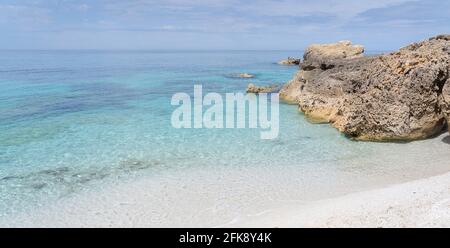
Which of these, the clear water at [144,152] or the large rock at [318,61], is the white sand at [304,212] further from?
the large rock at [318,61]

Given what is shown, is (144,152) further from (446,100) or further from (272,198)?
(446,100)

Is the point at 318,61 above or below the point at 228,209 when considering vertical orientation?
above

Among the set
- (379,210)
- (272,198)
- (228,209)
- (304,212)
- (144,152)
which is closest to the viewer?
(379,210)

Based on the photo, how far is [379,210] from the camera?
9039 millimetres

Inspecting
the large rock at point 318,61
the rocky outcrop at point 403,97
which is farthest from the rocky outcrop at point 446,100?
the large rock at point 318,61

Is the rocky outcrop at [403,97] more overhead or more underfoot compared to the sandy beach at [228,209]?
more overhead

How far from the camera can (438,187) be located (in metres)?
10.3

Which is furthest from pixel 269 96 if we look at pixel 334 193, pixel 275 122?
pixel 334 193

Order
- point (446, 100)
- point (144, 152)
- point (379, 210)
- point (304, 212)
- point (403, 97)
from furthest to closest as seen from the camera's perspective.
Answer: point (403, 97) → point (144, 152) → point (446, 100) → point (304, 212) → point (379, 210)

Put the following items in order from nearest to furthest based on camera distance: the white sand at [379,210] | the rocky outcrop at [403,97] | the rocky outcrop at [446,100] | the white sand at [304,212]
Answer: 1. the white sand at [379,210]
2. the white sand at [304,212]
3. the rocky outcrop at [446,100]
4. the rocky outcrop at [403,97]

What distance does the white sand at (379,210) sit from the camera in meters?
8.21

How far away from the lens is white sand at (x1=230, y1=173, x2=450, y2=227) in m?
8.21

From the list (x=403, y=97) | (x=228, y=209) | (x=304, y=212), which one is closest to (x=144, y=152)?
(x=228, y=209)
